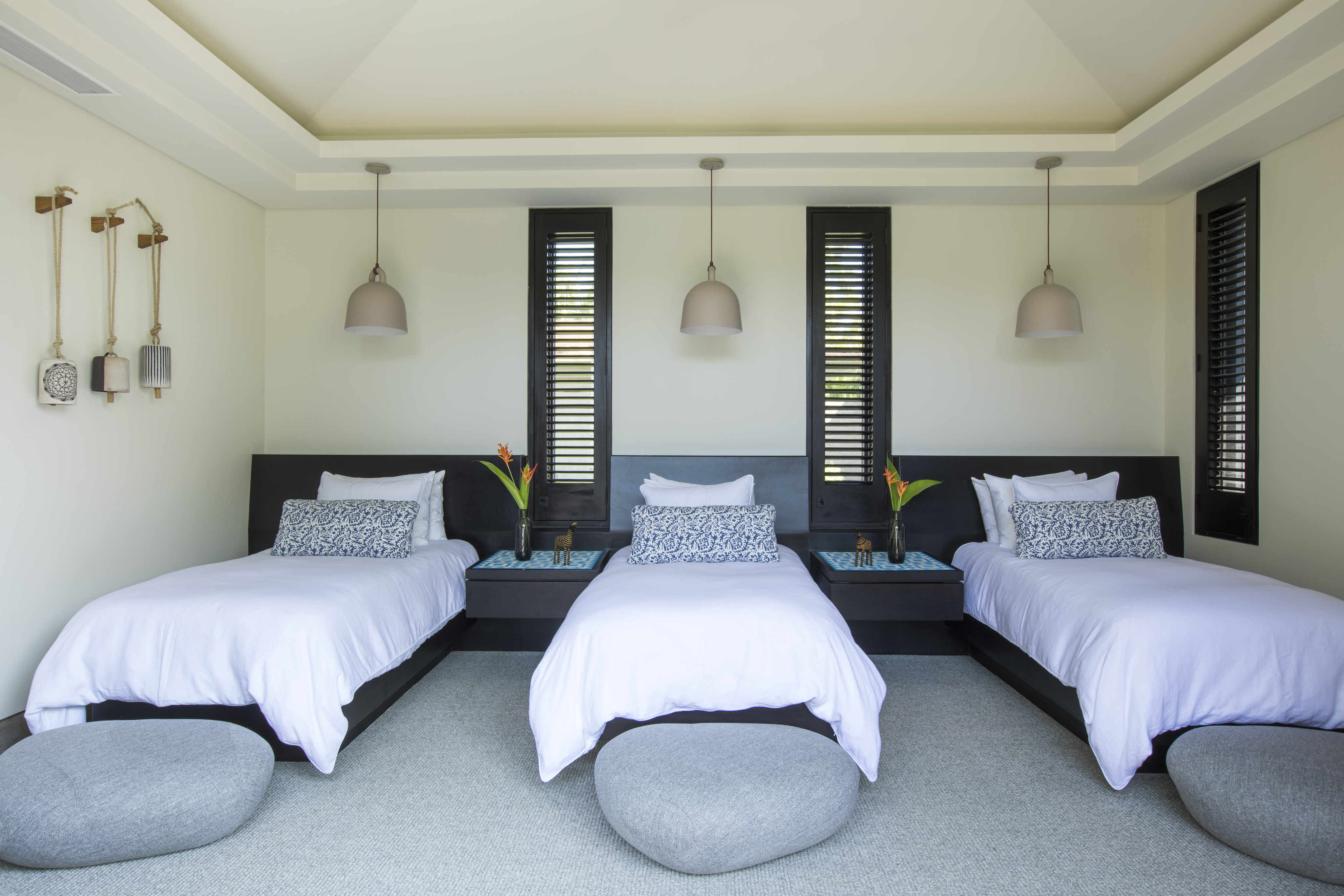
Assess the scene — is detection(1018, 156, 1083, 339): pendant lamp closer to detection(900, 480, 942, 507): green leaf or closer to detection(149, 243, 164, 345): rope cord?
detection(900, 480, 942, 507): green leaf

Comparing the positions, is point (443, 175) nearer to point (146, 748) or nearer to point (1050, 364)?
point (146, 748)

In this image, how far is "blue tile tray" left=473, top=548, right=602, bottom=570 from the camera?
144 inches

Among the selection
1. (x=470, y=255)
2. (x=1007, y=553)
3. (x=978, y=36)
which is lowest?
(x=1007, y=553)

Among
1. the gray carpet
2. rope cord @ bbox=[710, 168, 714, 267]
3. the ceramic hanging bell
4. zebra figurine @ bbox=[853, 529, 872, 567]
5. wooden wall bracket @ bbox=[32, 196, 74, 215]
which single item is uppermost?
rope cord @ bbox=[710, 168, 714, 267]

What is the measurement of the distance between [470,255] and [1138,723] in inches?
160

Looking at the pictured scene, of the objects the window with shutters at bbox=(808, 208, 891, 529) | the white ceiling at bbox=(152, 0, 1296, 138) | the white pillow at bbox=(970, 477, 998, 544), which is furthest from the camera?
the window with shutters at bbox=(808, 208, 891, 529)

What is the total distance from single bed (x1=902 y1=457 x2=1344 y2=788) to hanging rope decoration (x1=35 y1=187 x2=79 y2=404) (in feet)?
13.6

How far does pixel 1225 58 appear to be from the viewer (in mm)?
2971

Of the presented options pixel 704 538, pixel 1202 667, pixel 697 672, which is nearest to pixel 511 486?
pixel 704 538

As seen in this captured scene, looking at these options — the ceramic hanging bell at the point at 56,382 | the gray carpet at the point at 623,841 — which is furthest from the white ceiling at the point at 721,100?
the gray carpet at the point at 623,841

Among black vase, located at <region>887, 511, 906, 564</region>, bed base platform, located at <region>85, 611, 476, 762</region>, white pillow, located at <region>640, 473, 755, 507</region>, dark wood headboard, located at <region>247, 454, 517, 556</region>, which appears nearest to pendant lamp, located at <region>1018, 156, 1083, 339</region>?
black vase, located at <region>887, 511, 906, 564</region>

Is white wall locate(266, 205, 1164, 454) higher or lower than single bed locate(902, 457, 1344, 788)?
higher

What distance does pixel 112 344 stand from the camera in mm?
3184

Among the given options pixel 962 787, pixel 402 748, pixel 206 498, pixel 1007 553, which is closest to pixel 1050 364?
pixel 1007 553
